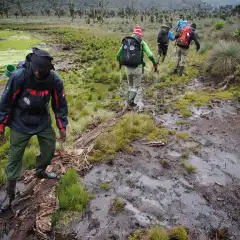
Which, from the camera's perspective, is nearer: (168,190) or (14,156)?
(14,156)

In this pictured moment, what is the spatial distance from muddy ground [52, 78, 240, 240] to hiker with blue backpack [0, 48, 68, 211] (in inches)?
45.4

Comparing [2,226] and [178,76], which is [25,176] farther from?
[178,76]

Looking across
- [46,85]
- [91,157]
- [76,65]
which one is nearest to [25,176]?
[91,157]

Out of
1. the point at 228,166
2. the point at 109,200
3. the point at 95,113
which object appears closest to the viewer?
the point at 109,200

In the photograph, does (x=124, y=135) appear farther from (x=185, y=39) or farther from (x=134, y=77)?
(x=185, y=39)

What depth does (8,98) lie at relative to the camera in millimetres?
3859

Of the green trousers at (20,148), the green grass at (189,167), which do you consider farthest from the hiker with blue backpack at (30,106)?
the green grass at (189,167)

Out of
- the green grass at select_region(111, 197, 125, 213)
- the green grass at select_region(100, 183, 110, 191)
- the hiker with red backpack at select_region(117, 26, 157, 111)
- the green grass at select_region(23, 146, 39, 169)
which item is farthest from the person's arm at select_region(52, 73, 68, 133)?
the hiker with red backpack at select_region(117, 26, 157, 111)

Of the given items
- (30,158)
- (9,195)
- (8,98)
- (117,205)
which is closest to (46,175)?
(9,195)

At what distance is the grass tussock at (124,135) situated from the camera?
6.00 metres

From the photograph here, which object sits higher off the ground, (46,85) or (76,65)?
(46,85)

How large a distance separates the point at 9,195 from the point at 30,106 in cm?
154

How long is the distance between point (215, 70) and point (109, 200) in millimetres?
8946

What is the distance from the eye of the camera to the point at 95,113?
27.9 ft
